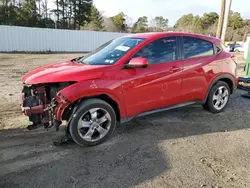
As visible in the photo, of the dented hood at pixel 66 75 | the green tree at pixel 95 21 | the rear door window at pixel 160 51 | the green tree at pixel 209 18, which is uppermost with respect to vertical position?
the green tree at pixel 209 18

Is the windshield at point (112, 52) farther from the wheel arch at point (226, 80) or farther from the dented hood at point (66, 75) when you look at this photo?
the wheel arch at point (226, 80)

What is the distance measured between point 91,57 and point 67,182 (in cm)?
237

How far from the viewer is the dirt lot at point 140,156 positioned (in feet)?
9.57

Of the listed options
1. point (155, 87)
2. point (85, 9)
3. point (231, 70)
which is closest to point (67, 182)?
point (155, 87)

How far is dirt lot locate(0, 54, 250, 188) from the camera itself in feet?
9.57

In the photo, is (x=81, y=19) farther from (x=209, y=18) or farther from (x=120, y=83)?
(x=120, y=83)

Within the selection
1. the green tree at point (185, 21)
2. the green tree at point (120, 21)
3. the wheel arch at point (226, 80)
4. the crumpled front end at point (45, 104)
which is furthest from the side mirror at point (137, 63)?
the green tree at point (185, 21)

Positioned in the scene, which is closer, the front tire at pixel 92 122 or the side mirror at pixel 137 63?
the front tire at pixel 92 122

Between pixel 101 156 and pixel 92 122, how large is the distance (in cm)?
55

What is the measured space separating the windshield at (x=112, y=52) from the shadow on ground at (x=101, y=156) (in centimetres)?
131

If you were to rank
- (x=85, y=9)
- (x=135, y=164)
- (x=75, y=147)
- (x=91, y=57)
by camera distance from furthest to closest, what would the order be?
1. (x=85, y=9)
2. (x=91, y=57)
3. (x=75, y=147)
4. (x=135, y=164)

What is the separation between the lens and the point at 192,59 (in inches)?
183

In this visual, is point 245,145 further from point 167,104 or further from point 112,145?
point 112,145

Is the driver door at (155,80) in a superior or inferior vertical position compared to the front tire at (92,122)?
superior
